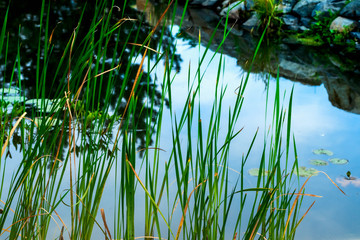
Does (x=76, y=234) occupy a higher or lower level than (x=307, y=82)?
lower

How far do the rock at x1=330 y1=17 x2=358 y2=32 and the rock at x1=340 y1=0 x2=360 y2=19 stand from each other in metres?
0.07

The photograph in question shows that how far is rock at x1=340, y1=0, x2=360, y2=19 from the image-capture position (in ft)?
18.2

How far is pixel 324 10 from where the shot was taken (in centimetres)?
596

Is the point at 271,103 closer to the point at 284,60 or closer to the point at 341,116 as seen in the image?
the point at 341,116

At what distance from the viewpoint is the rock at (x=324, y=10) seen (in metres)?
5.88

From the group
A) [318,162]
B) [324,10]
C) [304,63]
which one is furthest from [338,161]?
[324,10]

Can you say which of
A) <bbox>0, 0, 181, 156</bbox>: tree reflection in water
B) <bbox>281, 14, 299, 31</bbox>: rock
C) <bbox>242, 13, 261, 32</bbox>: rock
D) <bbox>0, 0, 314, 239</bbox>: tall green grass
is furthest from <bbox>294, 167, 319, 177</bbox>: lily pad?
<bbox>242, 13, 261, 32</bbox>: rock

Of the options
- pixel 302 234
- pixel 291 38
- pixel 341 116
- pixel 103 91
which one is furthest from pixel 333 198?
pixel 291 38

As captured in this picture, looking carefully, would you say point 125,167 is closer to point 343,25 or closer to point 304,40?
point 343,25

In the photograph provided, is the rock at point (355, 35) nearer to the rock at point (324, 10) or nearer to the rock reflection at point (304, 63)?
the rock reflection at point (304, 63)

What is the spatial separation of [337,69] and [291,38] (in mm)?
1420

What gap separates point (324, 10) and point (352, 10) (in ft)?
1.43

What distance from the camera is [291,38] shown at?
5883 millimetres

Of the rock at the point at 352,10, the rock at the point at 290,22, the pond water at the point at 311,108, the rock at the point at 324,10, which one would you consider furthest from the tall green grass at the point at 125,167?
the rock at the point at 290,22
